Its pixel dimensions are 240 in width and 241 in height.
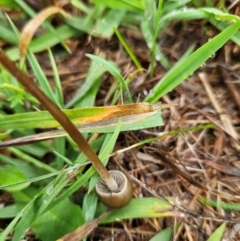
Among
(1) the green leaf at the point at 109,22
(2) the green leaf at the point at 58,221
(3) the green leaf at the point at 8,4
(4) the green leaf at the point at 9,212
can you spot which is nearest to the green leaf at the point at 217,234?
(2) the green leaf at the point at 58,221

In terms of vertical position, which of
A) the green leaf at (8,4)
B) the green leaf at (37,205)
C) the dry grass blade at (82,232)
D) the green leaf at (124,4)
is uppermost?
the green leaf at (8,4)

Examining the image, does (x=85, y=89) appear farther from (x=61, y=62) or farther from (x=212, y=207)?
(x=212, y=207)

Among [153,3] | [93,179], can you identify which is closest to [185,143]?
[93,179]

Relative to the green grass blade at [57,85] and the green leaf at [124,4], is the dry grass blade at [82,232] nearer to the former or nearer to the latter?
the green grass blade at [57,85]

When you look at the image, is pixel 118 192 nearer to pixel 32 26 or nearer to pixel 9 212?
pixel 9 212

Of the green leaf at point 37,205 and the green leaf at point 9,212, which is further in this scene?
the green leaf at point 9,212

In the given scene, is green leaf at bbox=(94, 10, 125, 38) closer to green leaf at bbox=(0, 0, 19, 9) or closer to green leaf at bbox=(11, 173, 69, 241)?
green leaf at bbox=(0, 0, 19, 9)

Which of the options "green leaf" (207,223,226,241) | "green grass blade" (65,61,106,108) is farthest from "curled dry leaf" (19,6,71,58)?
"green leaf" (207,223,226,241)
